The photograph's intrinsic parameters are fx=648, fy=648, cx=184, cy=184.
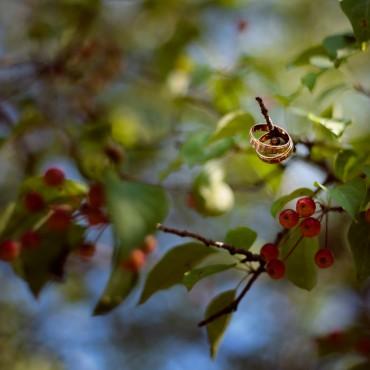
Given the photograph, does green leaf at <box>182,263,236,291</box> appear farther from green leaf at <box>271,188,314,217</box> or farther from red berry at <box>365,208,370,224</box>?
red berry at <box>365,208,370,224</box>

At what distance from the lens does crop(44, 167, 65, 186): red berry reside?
5.09ft

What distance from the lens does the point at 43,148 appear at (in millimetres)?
3064

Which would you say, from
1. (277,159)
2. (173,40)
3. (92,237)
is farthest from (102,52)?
(277,159)

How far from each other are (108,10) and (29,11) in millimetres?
426

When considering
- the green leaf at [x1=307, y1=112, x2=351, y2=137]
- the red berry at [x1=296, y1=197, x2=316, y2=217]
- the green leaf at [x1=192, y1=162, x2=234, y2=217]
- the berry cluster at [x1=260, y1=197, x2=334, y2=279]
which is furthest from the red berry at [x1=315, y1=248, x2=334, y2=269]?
the green leaf at [x1=192, y1=162, x2=234, y2=217]

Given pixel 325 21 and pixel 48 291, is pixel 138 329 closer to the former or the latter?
pixel 48 291

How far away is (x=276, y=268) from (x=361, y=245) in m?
0.17

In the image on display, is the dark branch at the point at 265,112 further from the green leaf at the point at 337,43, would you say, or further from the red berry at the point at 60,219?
the red berry at the point at 60,219

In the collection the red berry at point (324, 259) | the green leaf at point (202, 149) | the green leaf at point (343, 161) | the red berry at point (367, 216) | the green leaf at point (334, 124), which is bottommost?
the red berry at point (324, 259)

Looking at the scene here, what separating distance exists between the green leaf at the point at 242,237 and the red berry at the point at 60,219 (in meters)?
0.45

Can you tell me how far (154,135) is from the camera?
3.04 meters

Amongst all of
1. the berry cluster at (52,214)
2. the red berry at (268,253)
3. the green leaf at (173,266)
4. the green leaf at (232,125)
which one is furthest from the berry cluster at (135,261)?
the red berry at (268,253)

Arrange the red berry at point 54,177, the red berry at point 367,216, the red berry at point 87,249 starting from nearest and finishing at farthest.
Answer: the red berry at point 367,216
the red berry at point 54,177
the red berry at point 87,249

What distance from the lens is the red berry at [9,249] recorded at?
5.42 feet
